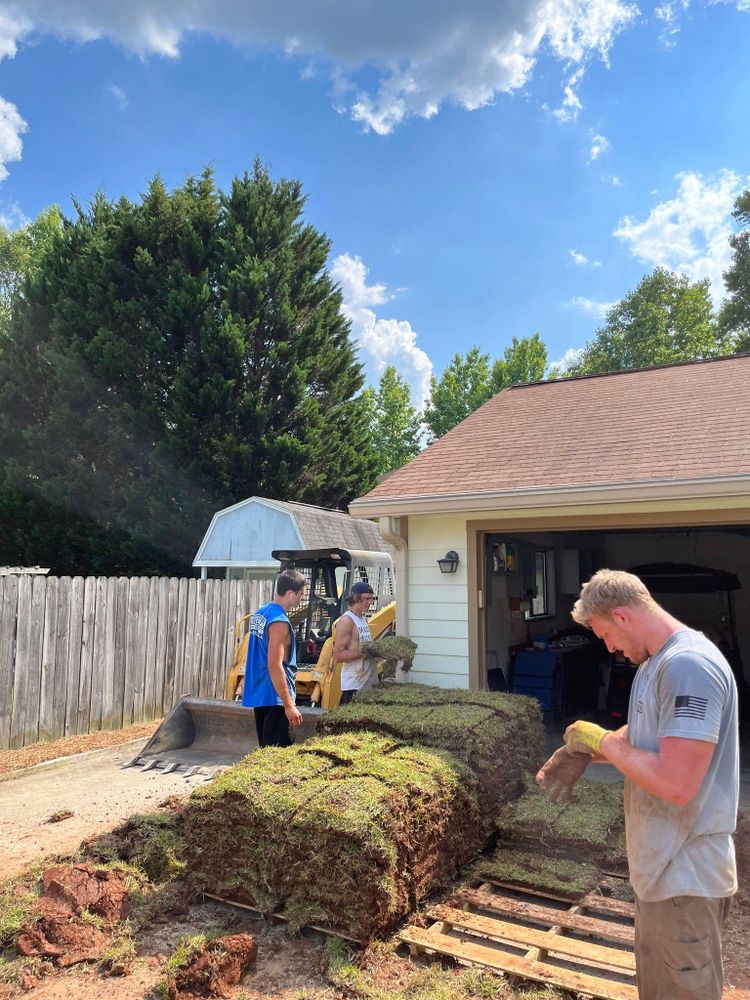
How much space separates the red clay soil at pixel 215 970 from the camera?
3.17 m

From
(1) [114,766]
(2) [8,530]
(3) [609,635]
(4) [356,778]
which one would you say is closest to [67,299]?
(2) [8,530]

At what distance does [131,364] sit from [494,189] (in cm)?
1178

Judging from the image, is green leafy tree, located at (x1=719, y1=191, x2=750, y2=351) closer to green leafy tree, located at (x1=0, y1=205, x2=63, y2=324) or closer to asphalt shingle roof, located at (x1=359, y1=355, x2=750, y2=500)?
asphalt shingle roof, located at (x1=359, y1=355, x2=750, y2=500)

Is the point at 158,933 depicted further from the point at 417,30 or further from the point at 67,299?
the point at 67,299

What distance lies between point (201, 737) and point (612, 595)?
21.7 ft

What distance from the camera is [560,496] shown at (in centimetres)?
624

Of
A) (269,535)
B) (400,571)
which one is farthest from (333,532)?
(400,571)

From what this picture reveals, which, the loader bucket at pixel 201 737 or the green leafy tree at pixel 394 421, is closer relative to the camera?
the loader bucket at pixel 201 737

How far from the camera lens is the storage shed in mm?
14461

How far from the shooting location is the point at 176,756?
7.46 m

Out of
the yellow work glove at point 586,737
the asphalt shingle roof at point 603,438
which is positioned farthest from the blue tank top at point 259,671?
the yellow work glove at point 586,737

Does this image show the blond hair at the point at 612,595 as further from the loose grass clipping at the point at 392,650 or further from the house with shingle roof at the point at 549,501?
the loose grass clipping at the point at 392,650

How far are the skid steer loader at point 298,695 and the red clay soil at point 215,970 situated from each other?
2980 millimetres

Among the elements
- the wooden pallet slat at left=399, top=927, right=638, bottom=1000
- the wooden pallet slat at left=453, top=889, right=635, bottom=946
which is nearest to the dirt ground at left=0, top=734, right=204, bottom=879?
the wooden pallet slat at left=399, top=927, right=638, bottom=1000
